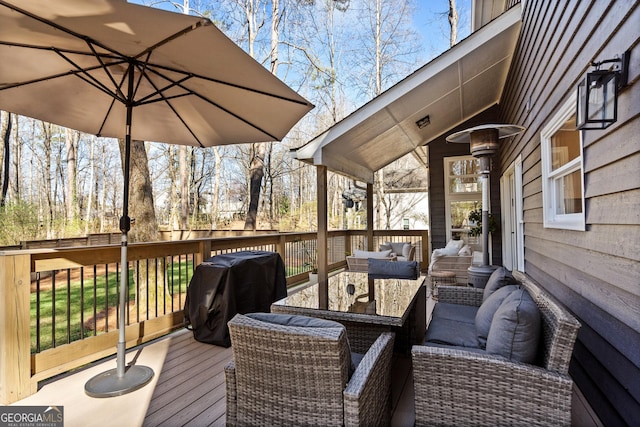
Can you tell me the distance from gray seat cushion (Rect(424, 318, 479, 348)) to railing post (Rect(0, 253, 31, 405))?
281cm

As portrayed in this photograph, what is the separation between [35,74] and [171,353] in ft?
8.38

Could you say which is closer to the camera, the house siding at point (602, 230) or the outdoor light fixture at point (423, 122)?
the house siding at point (602, 230)

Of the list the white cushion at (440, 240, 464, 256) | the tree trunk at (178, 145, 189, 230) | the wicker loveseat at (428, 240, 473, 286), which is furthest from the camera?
the tree trunk at (178, 145, 189, 230)

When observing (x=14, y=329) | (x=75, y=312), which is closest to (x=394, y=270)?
(x=14, y=329)

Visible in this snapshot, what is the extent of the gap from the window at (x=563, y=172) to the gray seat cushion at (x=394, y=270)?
1.39 metres

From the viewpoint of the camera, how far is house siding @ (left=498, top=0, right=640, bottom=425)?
1635 mm

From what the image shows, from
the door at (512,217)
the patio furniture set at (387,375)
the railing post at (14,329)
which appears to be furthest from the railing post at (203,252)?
the door at (512,217)

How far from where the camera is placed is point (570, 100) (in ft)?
8.18

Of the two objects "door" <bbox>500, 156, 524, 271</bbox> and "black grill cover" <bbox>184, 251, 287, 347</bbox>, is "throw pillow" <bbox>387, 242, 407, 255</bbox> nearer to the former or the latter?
"door" <bbox>500, 156, 524, 271</bbox>

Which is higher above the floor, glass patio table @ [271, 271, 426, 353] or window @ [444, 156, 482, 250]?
window @ [444, 156, 482, 250]

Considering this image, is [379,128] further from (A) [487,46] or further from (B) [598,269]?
(B) [598,269]

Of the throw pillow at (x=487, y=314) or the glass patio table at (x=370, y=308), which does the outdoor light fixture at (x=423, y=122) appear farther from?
the throw pillow at (x=487, y=314)

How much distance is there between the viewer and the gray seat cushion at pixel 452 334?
232 centimetres

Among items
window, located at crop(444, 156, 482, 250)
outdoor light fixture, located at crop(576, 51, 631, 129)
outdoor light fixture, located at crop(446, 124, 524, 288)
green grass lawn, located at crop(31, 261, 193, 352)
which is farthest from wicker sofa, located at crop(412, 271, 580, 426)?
window, located at crop(444, 156, 482, 250)
